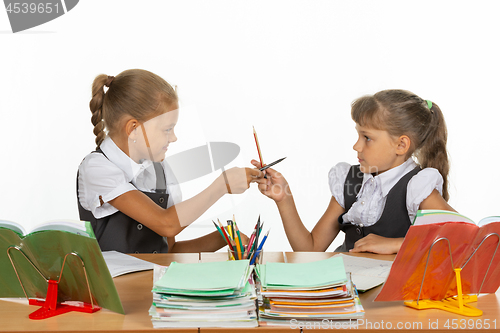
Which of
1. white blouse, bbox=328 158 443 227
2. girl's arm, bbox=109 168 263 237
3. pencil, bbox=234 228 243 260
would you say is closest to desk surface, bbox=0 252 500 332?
pencil, bbox=234 228 243 260

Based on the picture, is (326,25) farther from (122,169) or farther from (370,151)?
(122,169)

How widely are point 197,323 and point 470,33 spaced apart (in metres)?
2.43

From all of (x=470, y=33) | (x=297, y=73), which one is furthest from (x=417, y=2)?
(x=297, y=73)

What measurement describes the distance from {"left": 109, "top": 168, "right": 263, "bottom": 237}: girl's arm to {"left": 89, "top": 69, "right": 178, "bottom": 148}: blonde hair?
0.27 metres

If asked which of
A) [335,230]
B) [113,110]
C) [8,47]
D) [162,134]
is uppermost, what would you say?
[8,47]

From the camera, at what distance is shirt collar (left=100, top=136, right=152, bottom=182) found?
1591 millimetres

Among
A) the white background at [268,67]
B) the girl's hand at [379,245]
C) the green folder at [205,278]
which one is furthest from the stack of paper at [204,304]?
the white background at [268,67]

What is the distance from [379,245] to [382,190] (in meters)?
0.32

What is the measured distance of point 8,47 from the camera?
8.86ft

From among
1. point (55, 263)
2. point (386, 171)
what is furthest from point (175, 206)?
point (386, 171)

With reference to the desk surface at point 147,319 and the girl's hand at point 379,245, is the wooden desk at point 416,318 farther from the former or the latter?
the girl's hand at point 379,245

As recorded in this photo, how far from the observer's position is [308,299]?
888 millimetres

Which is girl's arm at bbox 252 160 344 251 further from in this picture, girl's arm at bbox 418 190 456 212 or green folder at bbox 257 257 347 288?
green folder at bbox 257 257 347 288

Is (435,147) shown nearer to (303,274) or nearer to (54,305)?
(303,274)
